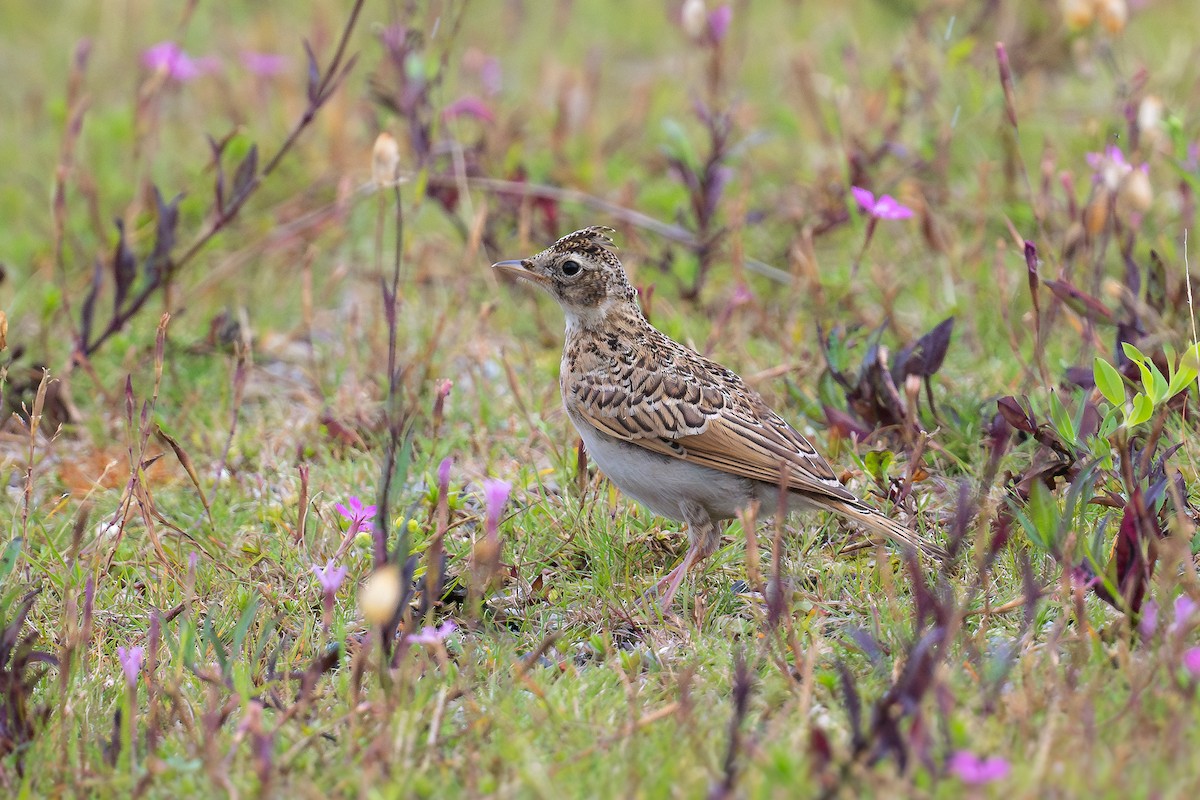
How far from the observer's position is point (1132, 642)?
3.44m

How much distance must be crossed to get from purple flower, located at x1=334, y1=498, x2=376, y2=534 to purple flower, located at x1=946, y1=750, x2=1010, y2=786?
194 cm

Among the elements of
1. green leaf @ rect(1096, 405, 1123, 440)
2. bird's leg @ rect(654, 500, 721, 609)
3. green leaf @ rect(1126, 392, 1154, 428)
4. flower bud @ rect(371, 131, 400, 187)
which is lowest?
bird's leg @ rect(654, 500, 721, 609)

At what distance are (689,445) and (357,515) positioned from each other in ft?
3.33

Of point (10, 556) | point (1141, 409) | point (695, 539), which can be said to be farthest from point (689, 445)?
point (10, 556)

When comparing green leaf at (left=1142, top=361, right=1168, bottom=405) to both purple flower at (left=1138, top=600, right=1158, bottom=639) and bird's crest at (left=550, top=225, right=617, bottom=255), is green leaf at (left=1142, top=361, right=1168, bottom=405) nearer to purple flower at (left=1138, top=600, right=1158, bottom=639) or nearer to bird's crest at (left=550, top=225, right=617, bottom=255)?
purple flower at (left=1138, top=600, right=1158, bottom=639)

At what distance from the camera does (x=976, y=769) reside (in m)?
A: 2.71

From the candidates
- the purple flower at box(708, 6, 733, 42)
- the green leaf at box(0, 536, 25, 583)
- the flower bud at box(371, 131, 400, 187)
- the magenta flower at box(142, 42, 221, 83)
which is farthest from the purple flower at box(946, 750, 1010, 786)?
the magenta flower at box(142, 42, 221, 83)

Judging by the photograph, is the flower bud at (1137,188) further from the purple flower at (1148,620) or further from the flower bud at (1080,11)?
the purple flower at (1148,620)

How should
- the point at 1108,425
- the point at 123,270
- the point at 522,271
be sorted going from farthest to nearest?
the point at 123,270 < the point at 522,271 < the point at 1108,425

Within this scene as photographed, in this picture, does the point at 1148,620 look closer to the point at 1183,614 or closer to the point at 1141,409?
the point at 1183,614

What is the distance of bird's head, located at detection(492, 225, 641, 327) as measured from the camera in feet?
15.9

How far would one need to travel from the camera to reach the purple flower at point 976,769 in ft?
8.86

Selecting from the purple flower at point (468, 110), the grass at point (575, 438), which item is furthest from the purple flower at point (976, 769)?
the purple flower at point (468, 110)

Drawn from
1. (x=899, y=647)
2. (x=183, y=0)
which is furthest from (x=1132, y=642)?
(x=183, y=0)
